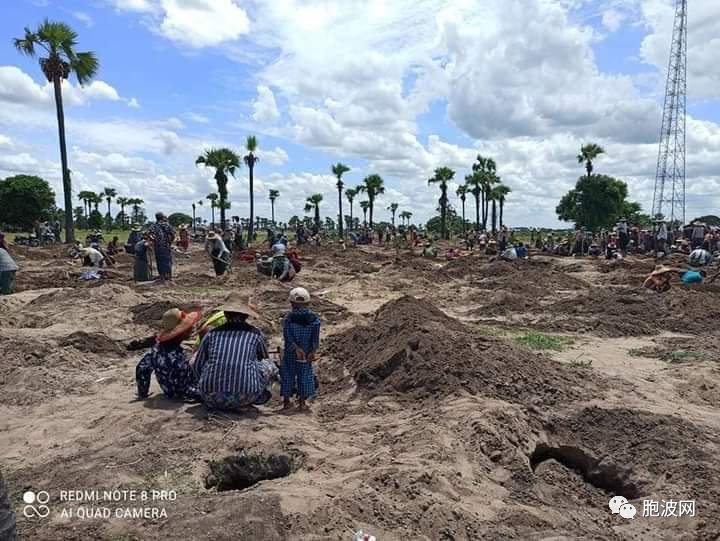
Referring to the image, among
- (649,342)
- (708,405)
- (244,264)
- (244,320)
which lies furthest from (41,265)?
(708,405)

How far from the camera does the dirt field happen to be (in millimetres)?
3699

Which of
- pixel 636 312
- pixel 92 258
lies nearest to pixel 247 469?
pixel 636 312

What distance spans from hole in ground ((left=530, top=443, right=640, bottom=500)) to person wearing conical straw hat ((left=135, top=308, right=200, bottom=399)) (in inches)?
132

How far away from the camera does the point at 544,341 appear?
970 centimetres

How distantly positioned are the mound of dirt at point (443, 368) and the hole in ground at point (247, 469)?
2.11 meters

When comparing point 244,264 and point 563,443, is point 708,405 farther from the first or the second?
point 244,264

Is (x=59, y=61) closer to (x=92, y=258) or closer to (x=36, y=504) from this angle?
(x=92, y=258)

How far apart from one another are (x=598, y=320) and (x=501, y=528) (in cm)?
859

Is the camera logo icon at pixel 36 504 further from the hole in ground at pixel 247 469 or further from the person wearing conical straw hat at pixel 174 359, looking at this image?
the person wearing conical straw hat at pixel 174 359

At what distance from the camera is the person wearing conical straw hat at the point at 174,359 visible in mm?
5680

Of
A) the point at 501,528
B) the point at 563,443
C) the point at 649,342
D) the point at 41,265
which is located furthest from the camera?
the point at 41,265

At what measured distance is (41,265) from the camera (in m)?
20.5

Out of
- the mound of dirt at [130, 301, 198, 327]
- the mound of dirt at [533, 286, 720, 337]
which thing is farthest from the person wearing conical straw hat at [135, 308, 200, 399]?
the mound of dirt at [533, 286, 720, 337]

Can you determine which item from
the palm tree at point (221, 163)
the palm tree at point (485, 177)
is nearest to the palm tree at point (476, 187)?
the palm tree at point (485, 177)
